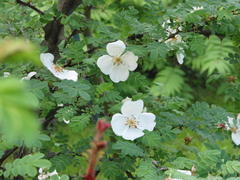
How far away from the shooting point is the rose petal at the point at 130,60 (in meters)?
1.43

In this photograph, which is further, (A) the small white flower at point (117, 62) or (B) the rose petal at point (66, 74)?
(A) the small white flower at point (117, 62)

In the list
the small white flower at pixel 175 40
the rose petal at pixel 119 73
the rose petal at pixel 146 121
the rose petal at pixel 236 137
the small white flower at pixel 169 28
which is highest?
the small white flower at pixel 169 28

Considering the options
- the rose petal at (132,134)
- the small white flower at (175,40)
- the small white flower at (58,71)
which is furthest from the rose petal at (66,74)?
the small white flower at (175,40)

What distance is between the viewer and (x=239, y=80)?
1.82m

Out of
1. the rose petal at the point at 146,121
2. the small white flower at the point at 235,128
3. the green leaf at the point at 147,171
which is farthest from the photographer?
the small white flower at the point at 235,128

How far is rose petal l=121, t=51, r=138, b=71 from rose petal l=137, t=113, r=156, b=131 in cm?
16

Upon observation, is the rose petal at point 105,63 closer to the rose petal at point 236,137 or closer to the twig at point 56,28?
the twig at point 56,28

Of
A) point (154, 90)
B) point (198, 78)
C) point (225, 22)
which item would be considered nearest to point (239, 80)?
point (225, 22)

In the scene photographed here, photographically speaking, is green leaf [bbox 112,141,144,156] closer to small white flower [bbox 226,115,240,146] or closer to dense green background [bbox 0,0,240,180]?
dense green background [bbox 0,0,240,180]

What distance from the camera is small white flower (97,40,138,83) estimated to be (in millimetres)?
1413

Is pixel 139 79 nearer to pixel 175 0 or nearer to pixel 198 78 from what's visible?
pixel 175 0

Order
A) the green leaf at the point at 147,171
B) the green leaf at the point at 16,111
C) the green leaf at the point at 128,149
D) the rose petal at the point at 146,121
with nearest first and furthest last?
the green leaf at the point at 16,111
the green leaf at the point at 147,171
the green leaf at the point at 128,149
the rose petal at the point at 146,121

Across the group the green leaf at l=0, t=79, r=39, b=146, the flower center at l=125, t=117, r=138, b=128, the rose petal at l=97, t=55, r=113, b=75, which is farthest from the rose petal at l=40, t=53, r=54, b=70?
the green leaf at l=0, t=79, r=39, b=146

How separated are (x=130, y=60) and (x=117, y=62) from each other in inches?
1.7
